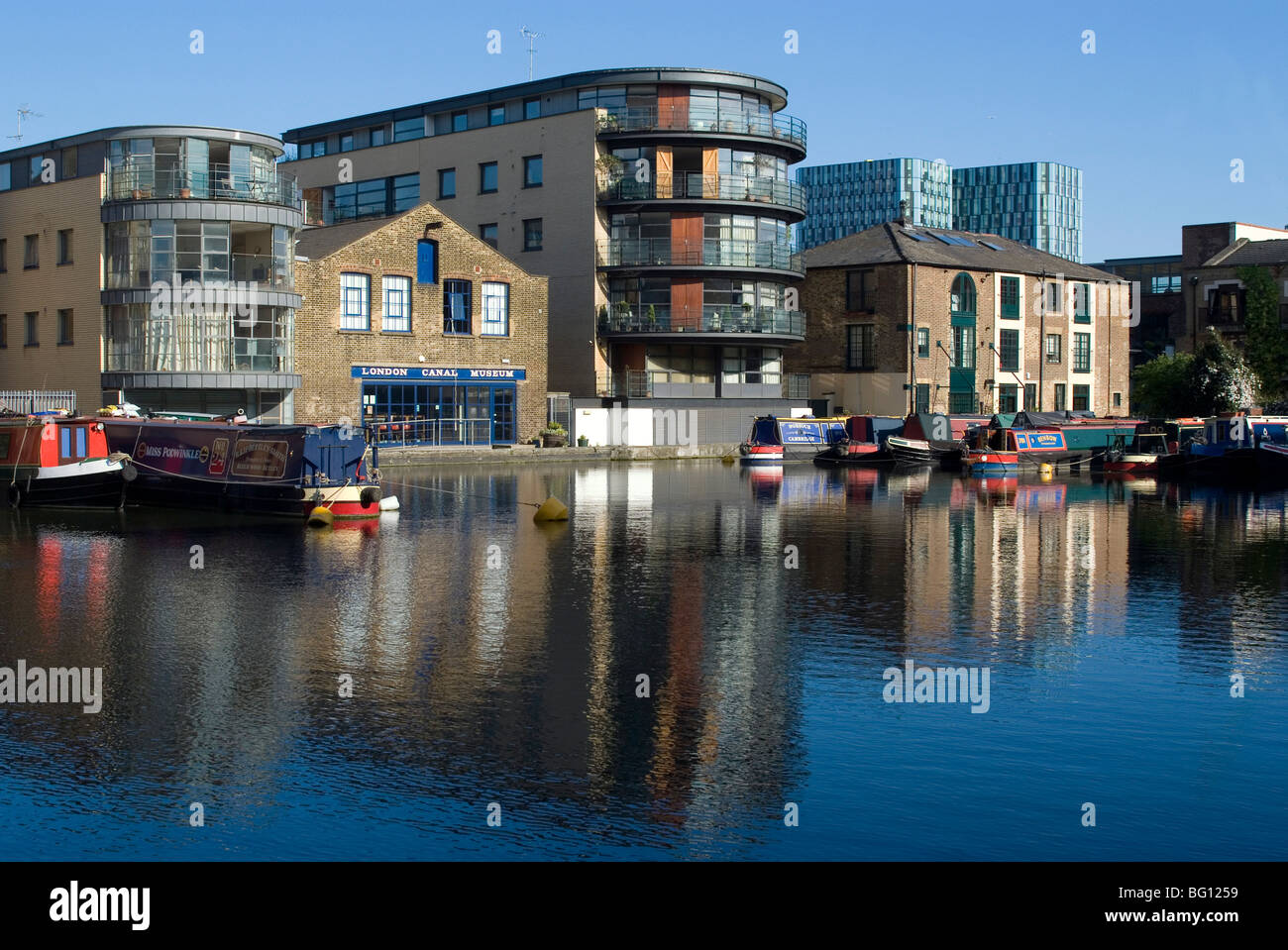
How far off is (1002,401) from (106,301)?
154 feet

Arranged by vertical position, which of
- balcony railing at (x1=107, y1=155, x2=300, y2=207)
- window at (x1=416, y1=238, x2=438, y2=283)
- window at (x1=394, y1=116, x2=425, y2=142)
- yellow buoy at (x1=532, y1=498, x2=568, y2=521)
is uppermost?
window at (x1=394, y1=116, x2=425, y2=142)

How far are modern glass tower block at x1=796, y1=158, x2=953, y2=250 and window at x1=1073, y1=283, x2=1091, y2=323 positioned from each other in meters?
103

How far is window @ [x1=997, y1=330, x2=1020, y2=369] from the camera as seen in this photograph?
75438 mm

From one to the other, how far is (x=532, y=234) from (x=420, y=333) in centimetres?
1134

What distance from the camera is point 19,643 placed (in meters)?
14.9

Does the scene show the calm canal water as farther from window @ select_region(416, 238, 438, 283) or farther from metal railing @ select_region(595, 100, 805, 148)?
metal railing @ select_region(595, 100, 805, 148)

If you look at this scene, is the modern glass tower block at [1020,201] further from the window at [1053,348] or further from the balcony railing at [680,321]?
the balcony railing at [680,321]

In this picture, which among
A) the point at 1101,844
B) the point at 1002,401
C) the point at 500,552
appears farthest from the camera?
the point at 1002,401

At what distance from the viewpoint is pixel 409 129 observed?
224 ft

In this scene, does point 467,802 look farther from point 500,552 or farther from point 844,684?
point 500,552

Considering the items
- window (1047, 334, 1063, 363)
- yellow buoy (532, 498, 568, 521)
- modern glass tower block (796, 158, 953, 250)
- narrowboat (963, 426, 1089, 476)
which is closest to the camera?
yellow buoy (532, 498, 568, 521)

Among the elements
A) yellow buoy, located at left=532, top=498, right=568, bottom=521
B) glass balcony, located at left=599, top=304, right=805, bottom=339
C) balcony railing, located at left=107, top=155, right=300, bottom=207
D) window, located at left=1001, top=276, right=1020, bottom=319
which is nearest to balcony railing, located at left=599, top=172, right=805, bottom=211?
glass balcony, located at left=599, top=304, right=805, bottom=339

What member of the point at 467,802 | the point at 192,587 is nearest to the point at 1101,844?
the point at 467,802

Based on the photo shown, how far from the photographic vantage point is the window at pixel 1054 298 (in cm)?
7794
